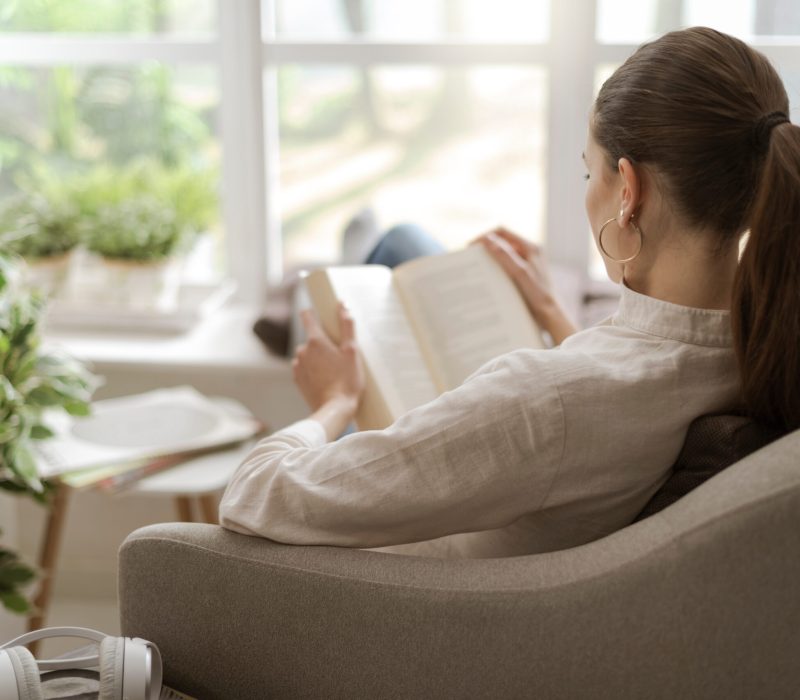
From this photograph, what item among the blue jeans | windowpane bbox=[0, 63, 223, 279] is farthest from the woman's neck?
windowpane bbox=[0, 63, 223, 279]

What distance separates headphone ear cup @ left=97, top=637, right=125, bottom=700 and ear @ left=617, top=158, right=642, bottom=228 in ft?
2.11

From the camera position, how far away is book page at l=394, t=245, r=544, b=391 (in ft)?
4.79

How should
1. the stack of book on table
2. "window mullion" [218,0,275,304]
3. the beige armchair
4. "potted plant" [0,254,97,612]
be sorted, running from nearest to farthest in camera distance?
the beige armchair
"potted plant" [0,254,97,612]
the stack of book on table
"window mullion" [218,0,275,304]

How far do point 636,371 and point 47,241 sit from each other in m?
1.90

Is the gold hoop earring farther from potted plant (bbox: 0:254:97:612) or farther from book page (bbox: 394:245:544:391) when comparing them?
potted plant (bbox: 0:254:97:612)

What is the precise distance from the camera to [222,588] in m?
1.06

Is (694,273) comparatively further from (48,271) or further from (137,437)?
(48,271)

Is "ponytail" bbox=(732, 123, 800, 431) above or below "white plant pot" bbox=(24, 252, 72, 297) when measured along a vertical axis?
above

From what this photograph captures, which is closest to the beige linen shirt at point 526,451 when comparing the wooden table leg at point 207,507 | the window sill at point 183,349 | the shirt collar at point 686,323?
the shirt collar at point 686,323

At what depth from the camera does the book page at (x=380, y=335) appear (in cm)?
141

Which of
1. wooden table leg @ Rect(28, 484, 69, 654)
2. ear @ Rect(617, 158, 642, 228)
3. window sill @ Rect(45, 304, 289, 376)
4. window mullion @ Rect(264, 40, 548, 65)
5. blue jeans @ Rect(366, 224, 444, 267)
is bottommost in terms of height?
wooden table leg @ Rect(28, 484, 69, 654)

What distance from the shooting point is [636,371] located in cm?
104

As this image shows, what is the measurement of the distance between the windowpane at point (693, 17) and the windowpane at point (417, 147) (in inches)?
8.2

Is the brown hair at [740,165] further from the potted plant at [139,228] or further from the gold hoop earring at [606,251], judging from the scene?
the potted plant at [139,228]
